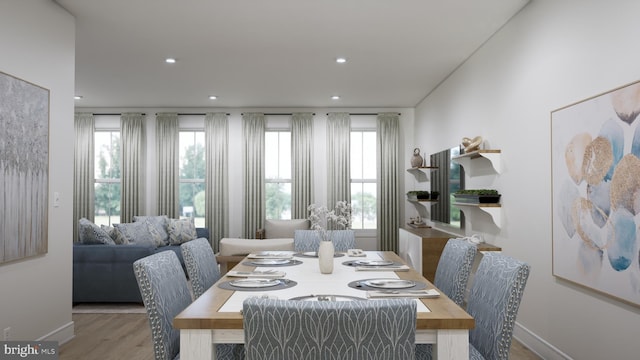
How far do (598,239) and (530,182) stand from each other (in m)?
0.96

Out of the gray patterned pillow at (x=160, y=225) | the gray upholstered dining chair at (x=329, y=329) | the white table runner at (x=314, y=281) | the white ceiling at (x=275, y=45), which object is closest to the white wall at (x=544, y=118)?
the white ceiling at (x=275, y=45)

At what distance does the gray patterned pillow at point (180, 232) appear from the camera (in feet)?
22.5

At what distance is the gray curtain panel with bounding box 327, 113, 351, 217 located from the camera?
8.06 m

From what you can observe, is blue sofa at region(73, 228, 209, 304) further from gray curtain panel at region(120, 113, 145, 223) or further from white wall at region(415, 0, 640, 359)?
white wall at region(415, 0, 640, 359)

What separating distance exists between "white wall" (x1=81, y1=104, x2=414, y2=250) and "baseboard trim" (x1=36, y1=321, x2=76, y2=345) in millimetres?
4326

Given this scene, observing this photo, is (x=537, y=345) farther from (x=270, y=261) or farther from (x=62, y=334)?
(x=62, y=334)

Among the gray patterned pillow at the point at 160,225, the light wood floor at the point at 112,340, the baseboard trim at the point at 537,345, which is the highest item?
the gray patterned pillow at the point at 160,225

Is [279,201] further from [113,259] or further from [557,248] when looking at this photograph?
[557,248]

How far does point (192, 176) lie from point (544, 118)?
6268 mm

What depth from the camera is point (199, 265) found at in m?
2.69

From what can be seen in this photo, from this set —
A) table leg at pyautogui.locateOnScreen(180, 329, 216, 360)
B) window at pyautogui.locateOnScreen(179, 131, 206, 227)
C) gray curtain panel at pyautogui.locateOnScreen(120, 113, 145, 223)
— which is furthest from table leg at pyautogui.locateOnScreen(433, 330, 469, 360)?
gray curtain panel at pyautogui.locateOnScreen(120, 113, 145, 223)

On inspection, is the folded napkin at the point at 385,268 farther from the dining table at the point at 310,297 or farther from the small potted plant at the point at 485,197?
the small potted plant at the point at 485,197

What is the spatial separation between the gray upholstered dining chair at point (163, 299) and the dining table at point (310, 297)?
0.15 meters

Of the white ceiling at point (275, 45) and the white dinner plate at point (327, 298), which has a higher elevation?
the white ceiling at point (275, 45)
